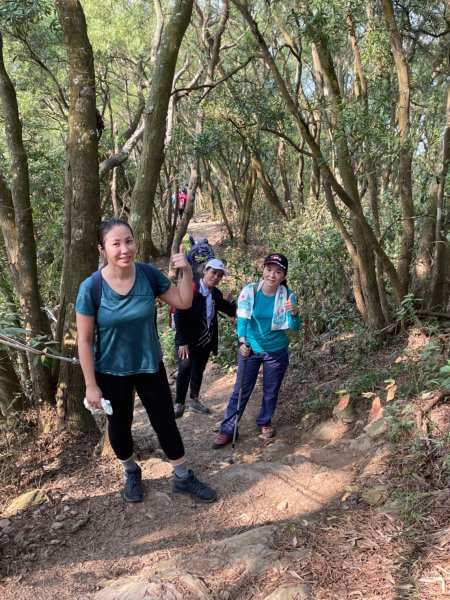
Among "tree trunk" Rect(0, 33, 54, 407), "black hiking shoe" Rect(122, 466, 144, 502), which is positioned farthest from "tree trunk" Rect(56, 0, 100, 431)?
"black hiking shoe" Rect(122, 466, 144, 502)

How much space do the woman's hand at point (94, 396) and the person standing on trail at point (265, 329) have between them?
173 centimetres

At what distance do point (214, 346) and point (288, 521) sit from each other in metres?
2.65

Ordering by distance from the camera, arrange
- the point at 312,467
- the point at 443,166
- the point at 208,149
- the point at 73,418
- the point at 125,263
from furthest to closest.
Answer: the point at 208,149 → the point at 443,166 → the point at 73,418 → the point at 312,467 → the point at 125,263

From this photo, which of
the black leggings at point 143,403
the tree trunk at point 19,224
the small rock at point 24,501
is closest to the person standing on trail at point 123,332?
the black leggings at point 143,403

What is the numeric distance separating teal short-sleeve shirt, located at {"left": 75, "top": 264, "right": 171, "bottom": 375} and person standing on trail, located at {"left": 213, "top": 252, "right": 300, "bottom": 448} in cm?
137

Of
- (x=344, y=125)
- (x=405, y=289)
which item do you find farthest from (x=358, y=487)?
(x=344, y=125)

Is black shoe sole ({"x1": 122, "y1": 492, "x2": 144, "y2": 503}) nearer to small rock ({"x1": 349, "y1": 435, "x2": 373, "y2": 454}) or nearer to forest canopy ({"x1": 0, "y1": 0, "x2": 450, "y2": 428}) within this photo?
forest canopy ({"x1": 0, "y1": 0, "x2": 450, "y2": 428})

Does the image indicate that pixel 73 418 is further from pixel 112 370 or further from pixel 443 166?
pixel 443 166

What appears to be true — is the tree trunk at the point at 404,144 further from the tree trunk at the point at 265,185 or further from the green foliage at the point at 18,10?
the tree trunk at the point at 265,185

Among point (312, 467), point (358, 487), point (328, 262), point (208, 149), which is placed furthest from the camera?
point (208, 149)

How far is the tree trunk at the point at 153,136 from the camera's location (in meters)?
4.11

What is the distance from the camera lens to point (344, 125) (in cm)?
530

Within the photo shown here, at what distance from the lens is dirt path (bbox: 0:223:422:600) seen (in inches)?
103

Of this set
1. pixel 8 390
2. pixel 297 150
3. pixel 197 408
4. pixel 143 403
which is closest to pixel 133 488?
pixel 143 403
